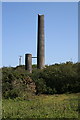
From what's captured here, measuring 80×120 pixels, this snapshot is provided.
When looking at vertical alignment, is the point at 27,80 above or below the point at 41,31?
below

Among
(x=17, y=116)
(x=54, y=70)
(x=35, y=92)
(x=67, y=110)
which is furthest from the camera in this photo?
(x=54, y=70)

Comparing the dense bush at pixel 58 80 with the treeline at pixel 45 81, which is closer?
the treeline at pixel 45 81

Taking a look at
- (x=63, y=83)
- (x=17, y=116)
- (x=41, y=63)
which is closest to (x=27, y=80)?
(x=63, y=83)

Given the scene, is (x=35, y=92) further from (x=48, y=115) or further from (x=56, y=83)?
(x=48, y=115)

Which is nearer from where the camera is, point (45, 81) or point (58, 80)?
point (58, 80)

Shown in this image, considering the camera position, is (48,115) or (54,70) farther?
(54,70)

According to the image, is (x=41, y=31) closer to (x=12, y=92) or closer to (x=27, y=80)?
(x=27, y=80)

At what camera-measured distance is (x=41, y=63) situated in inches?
964

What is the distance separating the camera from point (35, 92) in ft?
57.4

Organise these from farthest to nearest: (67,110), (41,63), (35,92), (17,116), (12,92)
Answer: (41,63) < (35,92) < (12,92) < (67,110) < (17,116)

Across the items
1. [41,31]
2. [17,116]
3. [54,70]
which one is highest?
[41,31]

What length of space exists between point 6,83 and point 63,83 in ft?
11.6

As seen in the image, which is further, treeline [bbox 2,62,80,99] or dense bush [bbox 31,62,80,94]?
dense bush [bbox 31,62,80,94]

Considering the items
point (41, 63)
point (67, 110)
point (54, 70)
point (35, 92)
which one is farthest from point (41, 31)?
point (67, 110)
